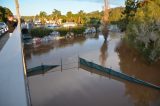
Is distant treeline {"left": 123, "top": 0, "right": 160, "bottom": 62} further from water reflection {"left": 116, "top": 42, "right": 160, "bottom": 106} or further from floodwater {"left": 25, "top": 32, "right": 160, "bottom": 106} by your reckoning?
floodwater {"left": 25, "top": 32, "right": 160, "bottom": 106}

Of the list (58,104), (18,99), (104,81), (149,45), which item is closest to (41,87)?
(58,104)

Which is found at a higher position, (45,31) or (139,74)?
(45,31)

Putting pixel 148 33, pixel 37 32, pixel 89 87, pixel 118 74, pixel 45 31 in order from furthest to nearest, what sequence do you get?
pixel 45 31
pixel 37 32
pixel 148 33
pixel 118 74
pixel 89 87

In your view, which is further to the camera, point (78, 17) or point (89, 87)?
point (78, 17)

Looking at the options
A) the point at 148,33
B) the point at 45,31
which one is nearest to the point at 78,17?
the point at 45,31

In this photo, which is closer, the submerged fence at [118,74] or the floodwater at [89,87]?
the floodwater at [89,87]

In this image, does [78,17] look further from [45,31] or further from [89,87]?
[89,87]

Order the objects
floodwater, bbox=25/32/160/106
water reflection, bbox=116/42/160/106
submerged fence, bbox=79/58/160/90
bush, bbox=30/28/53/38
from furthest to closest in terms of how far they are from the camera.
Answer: bush, bbox=30/28/53/38, submerged fence, bbox=79/58/160/90, water reflection, bbox=116/42/160/106, floodwater, bbox=25/32/160/106

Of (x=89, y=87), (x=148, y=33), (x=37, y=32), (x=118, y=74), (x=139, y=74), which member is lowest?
(x=139, y=74)

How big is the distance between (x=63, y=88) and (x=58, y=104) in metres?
1.99

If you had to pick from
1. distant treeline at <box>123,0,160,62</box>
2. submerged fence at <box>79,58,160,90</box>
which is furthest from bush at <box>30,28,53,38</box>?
distant treeline at <box>123,0,160,62</box>

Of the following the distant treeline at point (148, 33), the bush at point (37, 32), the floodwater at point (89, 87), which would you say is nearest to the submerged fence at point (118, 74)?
the floodwater at point (89, 87)

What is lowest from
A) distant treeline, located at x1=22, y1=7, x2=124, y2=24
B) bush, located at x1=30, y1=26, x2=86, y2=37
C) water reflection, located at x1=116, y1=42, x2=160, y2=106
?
water reflection, located at x1=116, y1=42, x2=160, y2=106

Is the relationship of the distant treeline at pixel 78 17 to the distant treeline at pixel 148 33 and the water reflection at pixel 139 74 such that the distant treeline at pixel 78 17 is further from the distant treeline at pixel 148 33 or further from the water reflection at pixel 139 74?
the distant treeline at pixel 148 33
